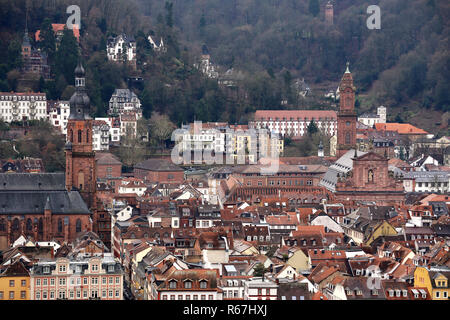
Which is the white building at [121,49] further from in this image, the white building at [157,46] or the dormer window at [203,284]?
the dormer window at [203,284]

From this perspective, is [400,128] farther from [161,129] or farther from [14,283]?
[14,283]

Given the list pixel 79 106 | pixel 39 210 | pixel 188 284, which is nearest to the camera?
pixel 188 284

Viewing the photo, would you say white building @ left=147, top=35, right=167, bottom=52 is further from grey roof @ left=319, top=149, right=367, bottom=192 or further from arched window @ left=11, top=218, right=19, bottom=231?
arched window @ left=11, top=218, right=19, bottom=231

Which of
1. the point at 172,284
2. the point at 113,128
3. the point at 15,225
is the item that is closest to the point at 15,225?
the point at 15,225

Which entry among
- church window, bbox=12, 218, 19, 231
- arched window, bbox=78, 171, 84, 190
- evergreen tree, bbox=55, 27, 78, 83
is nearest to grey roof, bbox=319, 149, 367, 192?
arched window, bbox=78, 171, 84, 190

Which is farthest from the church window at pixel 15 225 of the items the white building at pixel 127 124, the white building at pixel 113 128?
the white building at pixel 127 124
